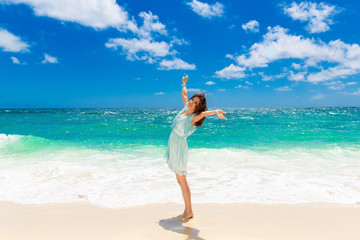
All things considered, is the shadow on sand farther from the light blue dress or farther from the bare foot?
the light blue dress

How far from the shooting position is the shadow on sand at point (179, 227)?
12.0 feet

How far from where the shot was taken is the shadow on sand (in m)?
3.65

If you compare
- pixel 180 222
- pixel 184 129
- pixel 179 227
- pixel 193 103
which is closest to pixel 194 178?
pixel 180 222

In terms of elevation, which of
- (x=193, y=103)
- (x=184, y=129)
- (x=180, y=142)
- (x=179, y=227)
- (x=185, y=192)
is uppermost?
(x=193, y=103)

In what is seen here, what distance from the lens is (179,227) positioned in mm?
3920

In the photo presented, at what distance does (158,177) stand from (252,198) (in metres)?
2.76

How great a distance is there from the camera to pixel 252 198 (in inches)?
208

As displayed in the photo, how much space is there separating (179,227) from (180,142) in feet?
4.36

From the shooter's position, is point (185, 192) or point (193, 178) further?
point (193, 178)

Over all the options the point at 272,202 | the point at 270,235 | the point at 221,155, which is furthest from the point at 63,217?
the point at 221,155

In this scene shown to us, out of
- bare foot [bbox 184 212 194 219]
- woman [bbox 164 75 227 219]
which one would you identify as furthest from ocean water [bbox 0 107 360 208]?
woman [bbox 164 75 227 219]

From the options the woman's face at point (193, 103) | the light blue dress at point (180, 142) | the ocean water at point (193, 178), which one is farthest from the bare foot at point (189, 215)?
the woman's face at point (193, 103)

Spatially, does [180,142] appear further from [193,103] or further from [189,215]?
[189,215]

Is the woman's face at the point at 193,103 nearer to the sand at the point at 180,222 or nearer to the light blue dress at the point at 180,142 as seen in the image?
the light blue dress at the point at 180,142
